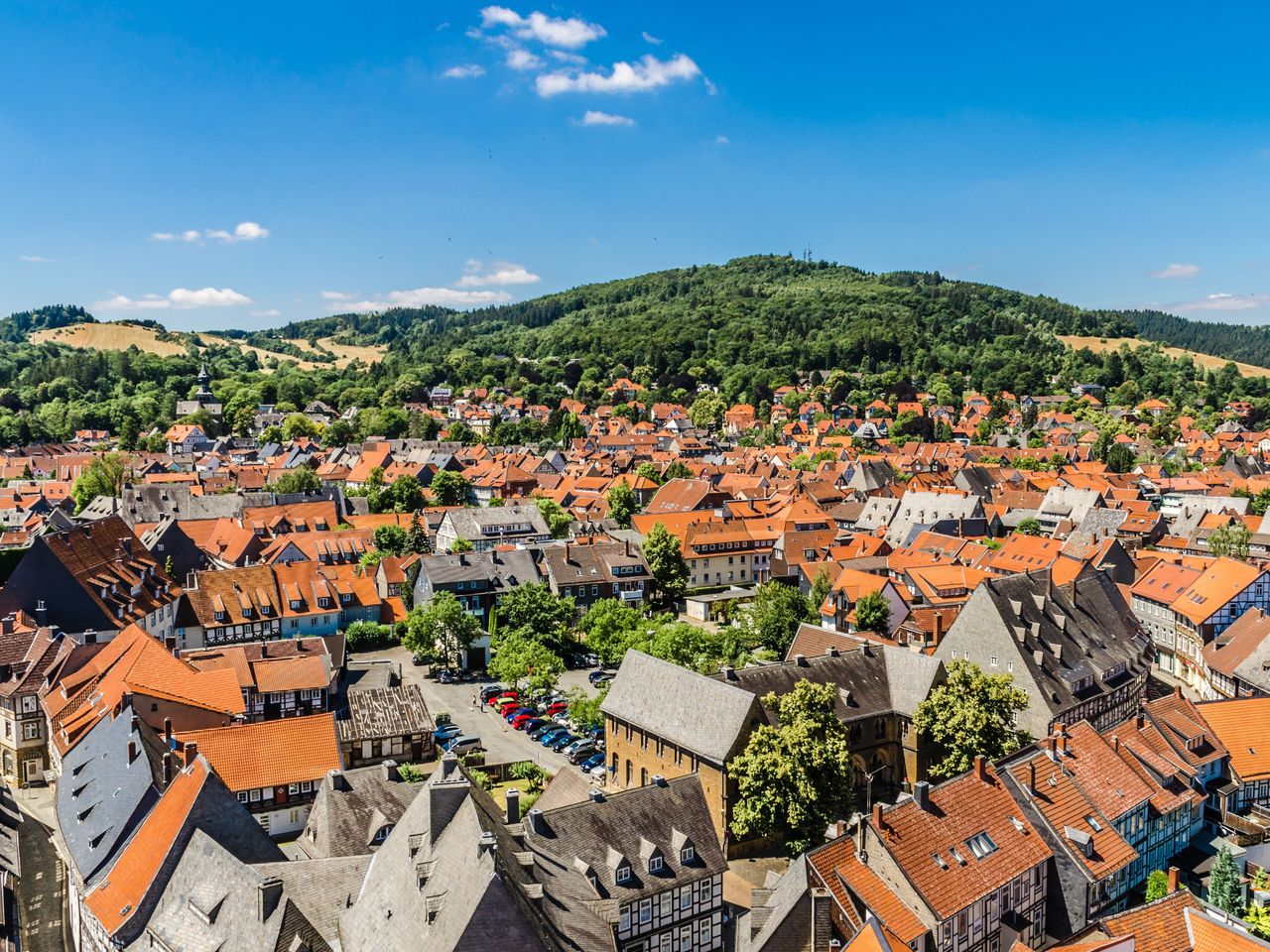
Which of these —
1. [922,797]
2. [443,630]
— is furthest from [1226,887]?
[443,630]

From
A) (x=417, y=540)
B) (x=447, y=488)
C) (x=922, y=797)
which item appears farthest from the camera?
(x=447, y=488)

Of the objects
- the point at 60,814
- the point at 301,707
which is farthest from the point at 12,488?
the point at 60,814

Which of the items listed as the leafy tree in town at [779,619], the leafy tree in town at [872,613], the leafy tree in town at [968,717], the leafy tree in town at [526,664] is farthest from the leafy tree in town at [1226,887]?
the leafy tree in town at [526,664]

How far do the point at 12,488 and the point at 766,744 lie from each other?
377 ft

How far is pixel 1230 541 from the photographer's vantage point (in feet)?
301

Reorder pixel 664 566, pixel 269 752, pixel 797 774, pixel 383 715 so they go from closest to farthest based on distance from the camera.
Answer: pixel 797 774, pixel 269 752, pixel 383 715, pixel 664 566

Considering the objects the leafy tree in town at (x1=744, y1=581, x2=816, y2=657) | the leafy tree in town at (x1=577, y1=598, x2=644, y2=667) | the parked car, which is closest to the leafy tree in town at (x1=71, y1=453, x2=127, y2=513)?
the leafy tree in town at (x1=577, y1=598, x2=644, y2=667)

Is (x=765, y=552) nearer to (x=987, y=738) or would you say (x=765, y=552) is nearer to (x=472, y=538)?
(x=472, y=538)

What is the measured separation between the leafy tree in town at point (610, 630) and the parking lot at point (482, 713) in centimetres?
218

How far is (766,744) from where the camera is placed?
38.5 metres

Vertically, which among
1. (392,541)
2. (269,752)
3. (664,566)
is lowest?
(664,566)

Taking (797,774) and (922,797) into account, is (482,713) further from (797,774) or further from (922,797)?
(922,797)

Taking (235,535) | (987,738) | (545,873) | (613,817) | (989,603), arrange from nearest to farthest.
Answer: (545,873) → (613,817) → (987,738) → (989,603) → (235,535)

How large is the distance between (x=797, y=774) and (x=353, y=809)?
658 inches
